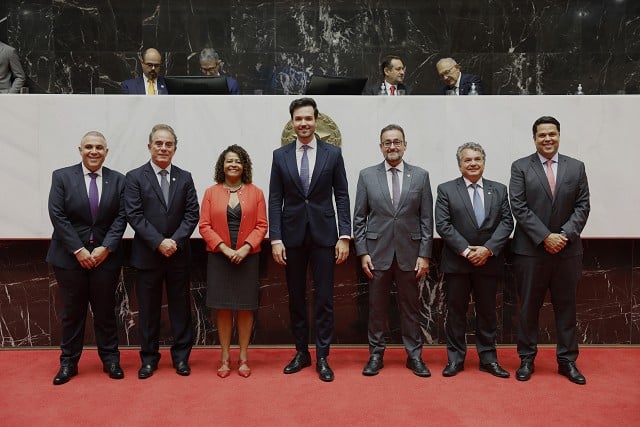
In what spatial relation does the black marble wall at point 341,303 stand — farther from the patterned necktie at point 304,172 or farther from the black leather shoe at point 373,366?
the patterned necktie at point 304,172

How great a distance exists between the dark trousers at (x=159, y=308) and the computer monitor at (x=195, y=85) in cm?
140

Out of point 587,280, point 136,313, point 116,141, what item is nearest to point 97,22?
point 116,141

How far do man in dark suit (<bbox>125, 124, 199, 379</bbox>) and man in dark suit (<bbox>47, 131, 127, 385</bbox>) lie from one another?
145 mm

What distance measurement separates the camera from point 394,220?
419 cm

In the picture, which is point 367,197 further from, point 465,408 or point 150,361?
point 150,361

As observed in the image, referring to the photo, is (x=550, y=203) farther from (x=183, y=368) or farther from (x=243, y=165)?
(x=183, y=368)

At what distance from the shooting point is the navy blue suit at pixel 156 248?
13.6ft

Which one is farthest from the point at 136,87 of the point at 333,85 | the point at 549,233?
the point at 549,233

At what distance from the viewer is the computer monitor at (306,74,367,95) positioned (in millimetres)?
4773

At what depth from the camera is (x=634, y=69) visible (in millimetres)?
7633

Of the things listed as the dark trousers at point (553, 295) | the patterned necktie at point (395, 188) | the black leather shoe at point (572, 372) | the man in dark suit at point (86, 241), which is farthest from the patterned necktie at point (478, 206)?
the man in dark suit at point (86, 241)

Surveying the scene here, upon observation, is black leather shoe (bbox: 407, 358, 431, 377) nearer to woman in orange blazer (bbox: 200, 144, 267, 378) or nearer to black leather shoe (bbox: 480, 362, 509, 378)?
black leather shoe (bbox: 480, 362, 509, 378)

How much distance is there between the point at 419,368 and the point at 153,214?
80.8 inches

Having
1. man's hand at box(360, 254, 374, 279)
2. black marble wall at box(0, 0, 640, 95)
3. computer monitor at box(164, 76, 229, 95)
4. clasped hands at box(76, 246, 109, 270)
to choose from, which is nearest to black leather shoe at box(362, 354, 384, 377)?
man's hand at box(360, 254, 374, 279)
